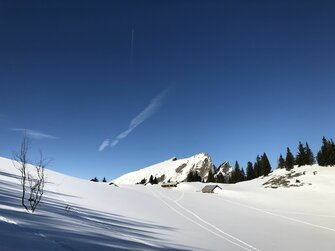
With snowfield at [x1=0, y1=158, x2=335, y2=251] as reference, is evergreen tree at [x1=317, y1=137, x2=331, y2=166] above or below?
above

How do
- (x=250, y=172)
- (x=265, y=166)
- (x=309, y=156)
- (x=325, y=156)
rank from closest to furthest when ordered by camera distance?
1. (x=325, y=156)
2. (x=309, y=156)
3. (x=265, y=166)
4. (x=250, y=172)

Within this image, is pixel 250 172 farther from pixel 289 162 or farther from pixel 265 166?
pixel 289 162

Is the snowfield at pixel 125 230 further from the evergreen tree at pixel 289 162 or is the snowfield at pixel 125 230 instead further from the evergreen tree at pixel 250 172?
the evergreen tree at pixel 250 172

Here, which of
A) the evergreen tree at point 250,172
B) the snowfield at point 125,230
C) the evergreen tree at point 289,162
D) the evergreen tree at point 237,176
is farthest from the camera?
the evergreen tree at point 237,176

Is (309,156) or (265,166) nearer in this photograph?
(309,156)

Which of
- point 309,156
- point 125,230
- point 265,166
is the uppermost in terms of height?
point 309,156

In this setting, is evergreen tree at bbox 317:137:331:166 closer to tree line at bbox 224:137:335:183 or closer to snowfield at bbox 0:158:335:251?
tree line at bbox 224:137:335:183

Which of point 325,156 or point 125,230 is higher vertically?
point 325,156

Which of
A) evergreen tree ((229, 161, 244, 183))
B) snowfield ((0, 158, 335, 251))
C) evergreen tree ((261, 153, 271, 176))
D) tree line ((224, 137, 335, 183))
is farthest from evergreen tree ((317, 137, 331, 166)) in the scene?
snowfield ((0, 158, 335, 251))

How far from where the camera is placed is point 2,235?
618 cm

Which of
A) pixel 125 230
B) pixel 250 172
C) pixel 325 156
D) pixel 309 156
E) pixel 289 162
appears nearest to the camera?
pixel 125 230

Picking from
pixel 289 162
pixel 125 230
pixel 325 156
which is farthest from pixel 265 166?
pixel 125 230

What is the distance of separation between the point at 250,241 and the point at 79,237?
1119cm

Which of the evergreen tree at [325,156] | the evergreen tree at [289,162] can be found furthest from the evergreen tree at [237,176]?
the evergreen tree at [325,156]
